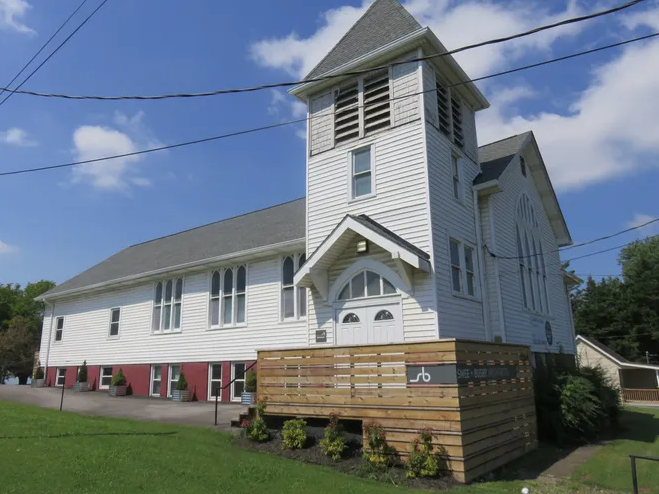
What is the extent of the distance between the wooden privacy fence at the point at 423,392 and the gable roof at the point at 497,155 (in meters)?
5.82

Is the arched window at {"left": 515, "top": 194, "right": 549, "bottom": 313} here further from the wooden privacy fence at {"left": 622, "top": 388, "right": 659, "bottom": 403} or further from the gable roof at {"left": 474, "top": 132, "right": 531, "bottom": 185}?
the wooden privacy fence at {"left": 622, "top": 388, "right": 659, "bottom": 403}

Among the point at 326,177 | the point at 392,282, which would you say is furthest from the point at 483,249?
the point at 326,177

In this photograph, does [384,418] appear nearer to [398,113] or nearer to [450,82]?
[398,113]

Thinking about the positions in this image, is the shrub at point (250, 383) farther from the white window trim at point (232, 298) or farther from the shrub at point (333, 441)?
the shrub at point (333, 441)

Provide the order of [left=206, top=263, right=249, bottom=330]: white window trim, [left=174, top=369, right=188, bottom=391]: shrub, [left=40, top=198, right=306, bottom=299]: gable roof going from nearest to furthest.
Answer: [left=206, top=263, right=249, bottom=330]: white window trim, [left=174, top=369, right=188, bottom=391]: shrub, [left=40, top=198, right=306, bottom=299]: gable roof

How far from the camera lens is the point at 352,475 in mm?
8508

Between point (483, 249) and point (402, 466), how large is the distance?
760 cm

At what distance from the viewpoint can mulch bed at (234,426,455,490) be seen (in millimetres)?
8102

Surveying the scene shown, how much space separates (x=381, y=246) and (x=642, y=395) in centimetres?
3302

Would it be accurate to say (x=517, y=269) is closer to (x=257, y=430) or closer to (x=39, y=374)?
(x=257, y=430)

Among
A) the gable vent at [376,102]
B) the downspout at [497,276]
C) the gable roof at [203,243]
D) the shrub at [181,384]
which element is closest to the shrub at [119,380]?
the shrub at [181,384]

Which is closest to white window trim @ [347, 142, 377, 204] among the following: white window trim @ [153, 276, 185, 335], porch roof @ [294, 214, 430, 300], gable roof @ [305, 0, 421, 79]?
porch roof @ [294, 214, 430, 300]

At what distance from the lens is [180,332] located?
2039cm

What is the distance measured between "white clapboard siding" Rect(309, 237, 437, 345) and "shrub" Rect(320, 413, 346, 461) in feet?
10.3
